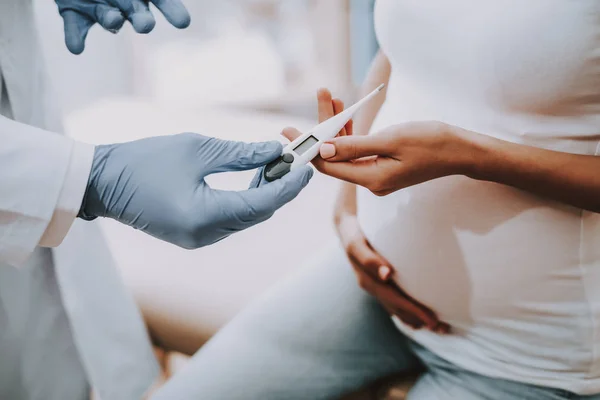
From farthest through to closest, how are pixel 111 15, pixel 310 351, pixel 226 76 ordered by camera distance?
pixel 226 76
pixel 310 351
pixel 111 15

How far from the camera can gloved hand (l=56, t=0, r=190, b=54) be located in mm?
687

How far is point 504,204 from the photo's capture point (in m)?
0.62

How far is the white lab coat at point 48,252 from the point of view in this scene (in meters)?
0.58

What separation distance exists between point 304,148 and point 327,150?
3cm

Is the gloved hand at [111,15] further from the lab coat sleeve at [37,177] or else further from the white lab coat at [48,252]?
the lab coat sleeve at [37,177]

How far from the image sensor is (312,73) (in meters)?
2.36

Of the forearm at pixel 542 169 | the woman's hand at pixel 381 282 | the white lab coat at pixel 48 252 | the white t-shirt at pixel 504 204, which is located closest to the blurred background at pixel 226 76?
the white lab coat at pixel 48 252

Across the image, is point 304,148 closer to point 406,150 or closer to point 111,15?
point 406,150

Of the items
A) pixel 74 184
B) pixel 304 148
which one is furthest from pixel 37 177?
pixel 304 148

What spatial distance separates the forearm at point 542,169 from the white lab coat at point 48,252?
0.42 meters

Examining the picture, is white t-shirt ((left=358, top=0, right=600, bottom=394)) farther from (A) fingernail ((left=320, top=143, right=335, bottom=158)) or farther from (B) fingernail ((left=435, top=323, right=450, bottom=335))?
(A) fingernail ((left=320, top=143, right=335, bottom=158))

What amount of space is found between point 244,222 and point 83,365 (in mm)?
566

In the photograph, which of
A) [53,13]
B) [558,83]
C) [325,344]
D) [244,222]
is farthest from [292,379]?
[53,13]

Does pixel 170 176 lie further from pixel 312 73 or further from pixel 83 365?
pixel 312 73
